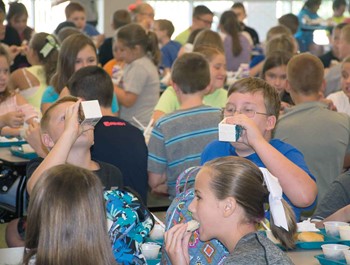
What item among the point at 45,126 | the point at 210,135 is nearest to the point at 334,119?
the point at 210,135

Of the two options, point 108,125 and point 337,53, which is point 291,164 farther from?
point 337,53

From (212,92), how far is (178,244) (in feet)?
11.6

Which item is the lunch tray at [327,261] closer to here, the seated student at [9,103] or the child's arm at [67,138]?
the child's arm at [67,138]

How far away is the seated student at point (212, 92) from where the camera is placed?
6.04 m

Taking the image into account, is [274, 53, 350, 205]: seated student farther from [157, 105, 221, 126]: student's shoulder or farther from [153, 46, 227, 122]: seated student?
[153, 46, 227, 122]: seated student

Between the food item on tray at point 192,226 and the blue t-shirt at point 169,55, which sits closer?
the food item on tray at point 192,226

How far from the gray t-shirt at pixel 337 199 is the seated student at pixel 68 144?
3.33ft

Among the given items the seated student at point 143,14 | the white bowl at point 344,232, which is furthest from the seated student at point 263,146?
the seated student at point 143,14

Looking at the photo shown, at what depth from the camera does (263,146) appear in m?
3.37

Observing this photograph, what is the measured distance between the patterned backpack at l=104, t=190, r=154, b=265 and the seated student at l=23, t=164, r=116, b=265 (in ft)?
1.39

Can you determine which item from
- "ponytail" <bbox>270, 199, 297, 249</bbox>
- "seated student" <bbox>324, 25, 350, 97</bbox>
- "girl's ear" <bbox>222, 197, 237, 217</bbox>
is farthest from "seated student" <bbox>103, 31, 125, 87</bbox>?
"girl's ear" <bbox>222, 197, 237, 217</bbox>

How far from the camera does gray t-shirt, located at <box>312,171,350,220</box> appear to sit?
3855mm

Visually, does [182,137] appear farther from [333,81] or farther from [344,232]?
[333,81]

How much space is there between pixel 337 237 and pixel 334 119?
1.68 meters
